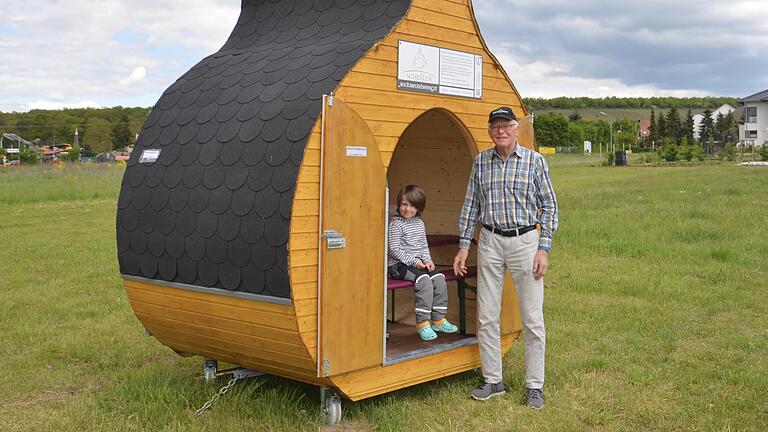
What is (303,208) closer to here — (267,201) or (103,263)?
(267,201)

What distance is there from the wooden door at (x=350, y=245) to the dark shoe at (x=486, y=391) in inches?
38.5

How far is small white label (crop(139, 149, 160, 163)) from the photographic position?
259 inches

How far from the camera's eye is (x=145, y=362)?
8.20 meters

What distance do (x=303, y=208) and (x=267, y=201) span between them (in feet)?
0.79

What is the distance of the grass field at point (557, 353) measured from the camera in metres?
6.23

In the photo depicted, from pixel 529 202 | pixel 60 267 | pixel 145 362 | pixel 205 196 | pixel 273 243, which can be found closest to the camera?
pixel 273 243

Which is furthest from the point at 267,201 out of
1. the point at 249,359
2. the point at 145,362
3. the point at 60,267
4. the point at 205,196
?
the point at 60,267

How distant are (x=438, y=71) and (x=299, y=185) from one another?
5.93 ft

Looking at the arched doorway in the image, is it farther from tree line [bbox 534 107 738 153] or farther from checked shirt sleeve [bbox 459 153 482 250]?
tree line [bbox 534 107 738 153]

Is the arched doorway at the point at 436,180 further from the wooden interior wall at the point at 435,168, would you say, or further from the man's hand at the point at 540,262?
the man's hand at the point at 540,262

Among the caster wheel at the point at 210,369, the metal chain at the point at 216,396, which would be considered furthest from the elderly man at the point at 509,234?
the caster wheel at the point at 210,369

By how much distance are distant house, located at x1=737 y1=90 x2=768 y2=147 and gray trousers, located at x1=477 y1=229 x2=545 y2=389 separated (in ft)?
227

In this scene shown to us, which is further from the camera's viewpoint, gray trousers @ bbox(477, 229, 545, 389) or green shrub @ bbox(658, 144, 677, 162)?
green shrub @ bbox(658, 144, 677, 162)

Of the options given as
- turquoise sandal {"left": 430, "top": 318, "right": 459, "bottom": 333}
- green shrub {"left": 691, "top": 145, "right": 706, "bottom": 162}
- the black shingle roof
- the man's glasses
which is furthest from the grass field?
green shrub {"left": 691, "top": 145, "right": 706, "bottom": 162}
